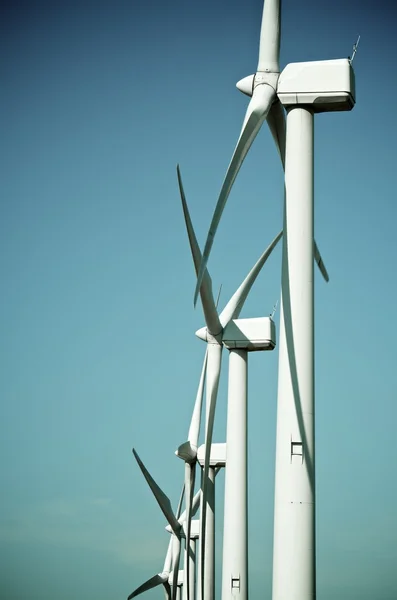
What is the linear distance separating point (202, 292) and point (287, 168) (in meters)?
12.3

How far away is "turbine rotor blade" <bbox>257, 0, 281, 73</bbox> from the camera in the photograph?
24.8 meters

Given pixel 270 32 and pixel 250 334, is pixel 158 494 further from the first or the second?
pixel 270 32

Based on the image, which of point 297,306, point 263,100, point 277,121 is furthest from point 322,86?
point 297,306

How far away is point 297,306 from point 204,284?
1230 centimetres

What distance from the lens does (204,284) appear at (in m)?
33.2

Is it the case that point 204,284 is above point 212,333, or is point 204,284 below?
above

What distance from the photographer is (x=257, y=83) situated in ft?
79.5

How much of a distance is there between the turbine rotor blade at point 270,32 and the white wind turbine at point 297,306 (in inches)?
57.1

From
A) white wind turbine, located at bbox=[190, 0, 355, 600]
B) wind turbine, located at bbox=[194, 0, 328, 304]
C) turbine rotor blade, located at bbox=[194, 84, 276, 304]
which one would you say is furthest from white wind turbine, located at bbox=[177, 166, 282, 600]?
white wind turbine, located at bbox=[190, 0, 355, 600]

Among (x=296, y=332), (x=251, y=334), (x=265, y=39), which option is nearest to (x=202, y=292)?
(x=251, y=334)

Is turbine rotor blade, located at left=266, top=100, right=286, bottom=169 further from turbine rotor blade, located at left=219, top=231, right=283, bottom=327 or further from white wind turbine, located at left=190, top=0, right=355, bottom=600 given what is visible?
turbine rotor blade, located at left=219, top=231, right=283, bottom=327

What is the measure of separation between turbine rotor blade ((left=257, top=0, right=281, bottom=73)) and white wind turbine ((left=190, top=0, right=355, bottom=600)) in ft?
4.76

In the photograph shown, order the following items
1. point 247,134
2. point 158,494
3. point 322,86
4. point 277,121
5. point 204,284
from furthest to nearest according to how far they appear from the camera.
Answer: point 158,494, point 204,284, point 277,121, point 247,134, point 322,86

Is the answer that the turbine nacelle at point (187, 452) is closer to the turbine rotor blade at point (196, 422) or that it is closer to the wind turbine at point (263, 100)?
the turbine rotor blade at point (196, 422)
